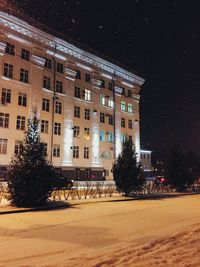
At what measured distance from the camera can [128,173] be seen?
2484 cm

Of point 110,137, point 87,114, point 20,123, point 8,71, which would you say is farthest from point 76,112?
point 8,71

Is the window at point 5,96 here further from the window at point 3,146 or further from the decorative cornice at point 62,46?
the decorative cornice at point 62,46

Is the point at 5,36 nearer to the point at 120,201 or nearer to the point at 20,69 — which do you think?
the point at 20,69

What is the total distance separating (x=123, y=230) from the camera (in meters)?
10.1

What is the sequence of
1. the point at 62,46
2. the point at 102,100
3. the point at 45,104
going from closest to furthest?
1. the point at 45,104
2. the point at 62,46
3. the point at 102,100

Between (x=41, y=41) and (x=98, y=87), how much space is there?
42.8 feet

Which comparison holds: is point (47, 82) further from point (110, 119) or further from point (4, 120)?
point (110, 119)

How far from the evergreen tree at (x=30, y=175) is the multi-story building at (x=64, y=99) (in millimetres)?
22796

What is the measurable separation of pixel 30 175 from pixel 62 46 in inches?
1334

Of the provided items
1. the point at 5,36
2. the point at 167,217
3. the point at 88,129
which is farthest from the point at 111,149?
the point at 167,217

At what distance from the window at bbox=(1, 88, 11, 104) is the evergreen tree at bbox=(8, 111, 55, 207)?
949 inches

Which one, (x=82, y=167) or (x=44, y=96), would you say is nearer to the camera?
(x=44, y=96)

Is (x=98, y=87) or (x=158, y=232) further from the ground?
(x=98, y=87)

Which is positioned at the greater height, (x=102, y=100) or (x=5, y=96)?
(x=102, y=100)
